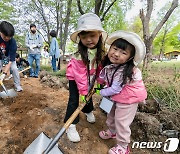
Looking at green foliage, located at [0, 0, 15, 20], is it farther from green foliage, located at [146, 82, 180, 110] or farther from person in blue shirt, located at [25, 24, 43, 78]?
green foliage, located at [146, 82, 180, 110]

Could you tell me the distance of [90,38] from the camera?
1830 mm

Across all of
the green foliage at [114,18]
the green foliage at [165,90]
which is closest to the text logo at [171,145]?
the green foliage at [165,90]

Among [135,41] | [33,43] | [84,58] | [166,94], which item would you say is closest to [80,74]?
[84,58]

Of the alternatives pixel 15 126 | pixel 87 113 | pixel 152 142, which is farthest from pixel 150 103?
pixel 15 126

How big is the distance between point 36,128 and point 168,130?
5.26 ft

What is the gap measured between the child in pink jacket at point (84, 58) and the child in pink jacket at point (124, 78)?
0.56 ft

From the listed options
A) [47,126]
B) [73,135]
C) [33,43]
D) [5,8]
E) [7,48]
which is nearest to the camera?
[73,135]

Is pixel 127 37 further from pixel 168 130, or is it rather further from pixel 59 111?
pixel 59 111

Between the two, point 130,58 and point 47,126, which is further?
point 47,126

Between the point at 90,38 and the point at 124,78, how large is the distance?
0.55 m

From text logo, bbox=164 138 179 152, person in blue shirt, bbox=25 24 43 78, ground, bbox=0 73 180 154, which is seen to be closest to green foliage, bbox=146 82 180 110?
ground, bbox=0 73 180 154

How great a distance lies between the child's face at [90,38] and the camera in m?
1.82

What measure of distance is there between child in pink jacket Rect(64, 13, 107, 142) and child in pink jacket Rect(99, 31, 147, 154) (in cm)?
17

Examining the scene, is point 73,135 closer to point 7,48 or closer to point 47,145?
point 47,145
